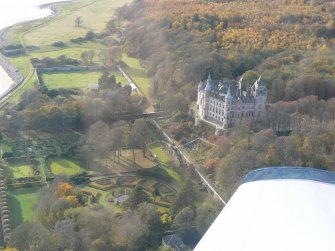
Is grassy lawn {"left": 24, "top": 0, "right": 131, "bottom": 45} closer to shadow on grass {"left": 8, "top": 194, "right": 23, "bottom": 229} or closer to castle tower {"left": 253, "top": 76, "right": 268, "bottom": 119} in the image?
→ castle tower {"left": 253, "top": 76, "right": 268, "bottom": 119}

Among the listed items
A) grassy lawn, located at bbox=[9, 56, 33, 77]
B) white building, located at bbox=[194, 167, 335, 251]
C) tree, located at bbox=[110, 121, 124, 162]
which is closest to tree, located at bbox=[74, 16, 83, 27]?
grassy lawn, located at bbox=[9, 56, 33, 77]

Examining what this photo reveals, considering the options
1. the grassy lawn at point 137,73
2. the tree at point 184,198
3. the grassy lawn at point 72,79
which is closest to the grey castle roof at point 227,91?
the grassy lawn at point 137,73

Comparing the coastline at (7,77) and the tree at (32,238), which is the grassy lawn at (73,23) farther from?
the tree at (32,238)

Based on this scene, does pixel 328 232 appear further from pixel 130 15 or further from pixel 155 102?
pixel 130 15

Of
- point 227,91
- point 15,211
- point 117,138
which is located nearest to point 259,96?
point 227,91

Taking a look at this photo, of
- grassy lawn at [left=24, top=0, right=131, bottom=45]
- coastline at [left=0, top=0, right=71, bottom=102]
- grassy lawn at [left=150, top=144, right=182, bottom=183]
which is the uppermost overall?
grassy lawn at [left=24, top=0, right=131, bottom=45]

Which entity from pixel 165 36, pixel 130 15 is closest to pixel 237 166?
pixel 165 36
